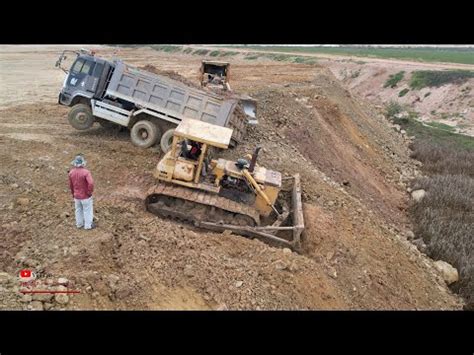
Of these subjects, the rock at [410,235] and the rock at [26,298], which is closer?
the rock at [26,298]

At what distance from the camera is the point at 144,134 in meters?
13.8

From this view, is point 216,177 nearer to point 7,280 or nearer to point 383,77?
point 7,280

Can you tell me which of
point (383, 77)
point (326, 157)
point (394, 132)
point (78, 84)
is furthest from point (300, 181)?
point (383, 77)

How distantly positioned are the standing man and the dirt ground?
438 mm

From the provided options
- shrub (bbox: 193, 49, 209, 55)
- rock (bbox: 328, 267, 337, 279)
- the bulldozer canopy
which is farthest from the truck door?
shrub (bbox: 193, 49, 209, 55)

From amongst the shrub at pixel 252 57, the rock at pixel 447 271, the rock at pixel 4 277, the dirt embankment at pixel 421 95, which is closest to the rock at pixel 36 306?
the rock at pixel 4 277

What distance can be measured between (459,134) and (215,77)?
16377mm

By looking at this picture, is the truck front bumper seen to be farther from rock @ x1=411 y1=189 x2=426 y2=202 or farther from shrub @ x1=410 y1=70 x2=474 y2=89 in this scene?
shrub @ x1=410 y1=70 x2=474 y2=89

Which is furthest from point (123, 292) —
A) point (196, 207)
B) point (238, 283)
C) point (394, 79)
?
point (394, 79)

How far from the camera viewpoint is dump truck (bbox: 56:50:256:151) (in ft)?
43.7

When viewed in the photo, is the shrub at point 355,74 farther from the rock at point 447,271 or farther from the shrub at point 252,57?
the rock at point 447,271

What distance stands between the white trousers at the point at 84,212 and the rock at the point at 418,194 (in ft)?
36.5

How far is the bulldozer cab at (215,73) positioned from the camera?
18.3 m

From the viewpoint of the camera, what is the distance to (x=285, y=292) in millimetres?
8125
